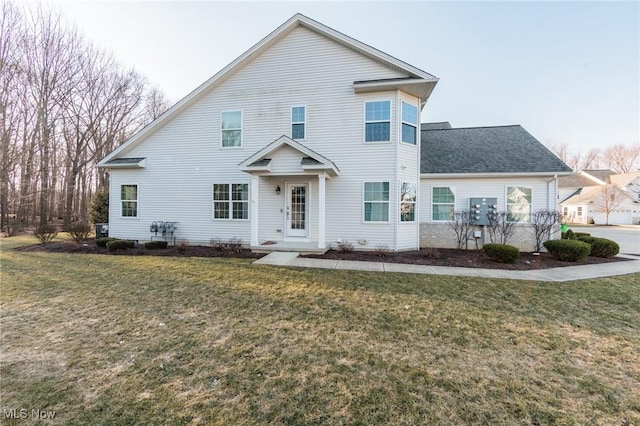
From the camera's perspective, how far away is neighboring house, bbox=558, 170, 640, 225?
3200 centimetres

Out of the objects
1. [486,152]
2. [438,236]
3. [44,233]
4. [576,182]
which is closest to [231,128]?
[44,233]

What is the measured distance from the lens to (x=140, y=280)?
635cm

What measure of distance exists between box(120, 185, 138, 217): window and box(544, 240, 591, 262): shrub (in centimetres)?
1691

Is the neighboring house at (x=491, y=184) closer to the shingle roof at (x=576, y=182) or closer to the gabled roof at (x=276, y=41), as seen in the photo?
the gabled roof at (x=276, y=41)

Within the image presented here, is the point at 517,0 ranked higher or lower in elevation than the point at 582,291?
higher

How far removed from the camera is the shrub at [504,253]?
8.44m

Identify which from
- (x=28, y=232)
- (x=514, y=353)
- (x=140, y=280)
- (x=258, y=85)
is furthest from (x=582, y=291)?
(x=28, y=232)

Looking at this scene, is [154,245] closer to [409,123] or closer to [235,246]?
[235,246]

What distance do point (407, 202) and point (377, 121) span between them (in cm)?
337

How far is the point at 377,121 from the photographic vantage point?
10328 mm

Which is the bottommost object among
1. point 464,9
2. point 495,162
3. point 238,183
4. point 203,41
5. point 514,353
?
point 514,353

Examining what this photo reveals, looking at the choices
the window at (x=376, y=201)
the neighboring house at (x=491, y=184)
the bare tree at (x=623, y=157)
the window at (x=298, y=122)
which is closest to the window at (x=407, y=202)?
the window at (x=376, y=201)

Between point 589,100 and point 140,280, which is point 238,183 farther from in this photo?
point 589,100

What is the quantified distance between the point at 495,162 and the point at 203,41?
46.8 feet
